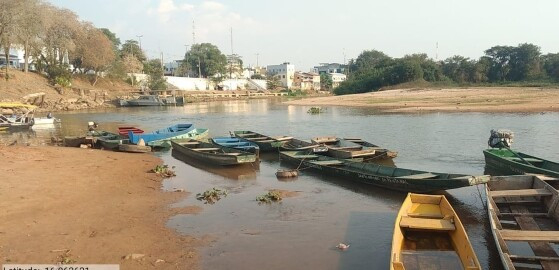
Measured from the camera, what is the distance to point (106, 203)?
44.3ft

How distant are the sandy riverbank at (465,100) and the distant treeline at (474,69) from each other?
8.33 m

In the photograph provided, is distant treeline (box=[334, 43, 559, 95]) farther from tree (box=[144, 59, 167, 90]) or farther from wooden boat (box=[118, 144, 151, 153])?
wooden boat (box=[118, 144, 151, 153])

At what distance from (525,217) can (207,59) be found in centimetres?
11450

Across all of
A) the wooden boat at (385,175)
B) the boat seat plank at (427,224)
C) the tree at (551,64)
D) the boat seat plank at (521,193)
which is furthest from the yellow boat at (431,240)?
the tree at (551,64)

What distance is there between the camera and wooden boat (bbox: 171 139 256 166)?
64.0 feet

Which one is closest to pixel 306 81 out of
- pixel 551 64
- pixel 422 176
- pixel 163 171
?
pixel 551 64

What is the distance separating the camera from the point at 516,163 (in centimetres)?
1582

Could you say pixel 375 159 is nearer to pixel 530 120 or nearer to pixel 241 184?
pixel 241 184

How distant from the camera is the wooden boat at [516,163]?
49.3 feet

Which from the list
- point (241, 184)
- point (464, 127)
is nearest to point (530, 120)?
point (464, 127)

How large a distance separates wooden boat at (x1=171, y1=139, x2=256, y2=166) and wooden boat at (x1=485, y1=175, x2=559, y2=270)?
10803 millimetres

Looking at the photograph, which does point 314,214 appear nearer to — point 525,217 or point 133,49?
Result: point 525,217

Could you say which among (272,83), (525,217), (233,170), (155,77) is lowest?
(233,170)

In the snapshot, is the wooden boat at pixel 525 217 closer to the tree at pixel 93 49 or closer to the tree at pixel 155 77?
the tree at pixel 93 49
